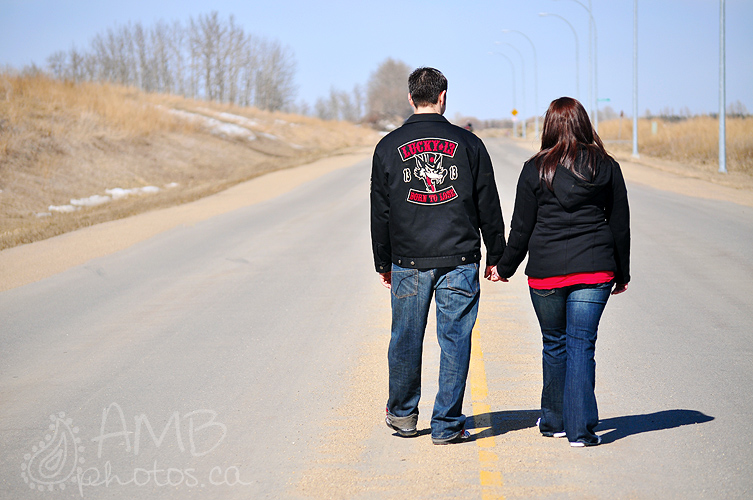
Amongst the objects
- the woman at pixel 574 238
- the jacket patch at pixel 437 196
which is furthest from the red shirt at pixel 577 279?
the jacket patch at pixel 437 196

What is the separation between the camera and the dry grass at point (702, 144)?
2769 cm

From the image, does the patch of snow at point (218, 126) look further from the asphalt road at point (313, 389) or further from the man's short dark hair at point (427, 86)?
the man's short dark hair at point (427, 86)

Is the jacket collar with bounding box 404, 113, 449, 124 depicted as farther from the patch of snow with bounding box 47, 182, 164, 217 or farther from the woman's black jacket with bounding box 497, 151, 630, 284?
the patch of snow with bounding box 47, 182, 164, 217

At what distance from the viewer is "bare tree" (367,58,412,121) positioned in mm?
137250

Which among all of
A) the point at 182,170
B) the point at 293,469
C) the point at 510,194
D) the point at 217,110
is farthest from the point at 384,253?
the point at 217,110

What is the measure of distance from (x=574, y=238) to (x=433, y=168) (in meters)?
0.92

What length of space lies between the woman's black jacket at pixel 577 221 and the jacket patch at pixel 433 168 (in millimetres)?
471

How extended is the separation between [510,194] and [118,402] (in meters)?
14.3

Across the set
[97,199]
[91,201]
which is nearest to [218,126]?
[97,199]

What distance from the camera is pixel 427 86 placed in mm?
4398

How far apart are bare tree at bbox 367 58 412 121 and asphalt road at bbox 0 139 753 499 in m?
129

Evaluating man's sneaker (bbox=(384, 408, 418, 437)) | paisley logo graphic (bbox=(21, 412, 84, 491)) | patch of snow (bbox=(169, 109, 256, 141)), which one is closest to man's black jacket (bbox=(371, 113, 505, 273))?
man's sneaker (bbox=(384, 408, 418, 437))

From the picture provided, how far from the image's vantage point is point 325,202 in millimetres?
19484

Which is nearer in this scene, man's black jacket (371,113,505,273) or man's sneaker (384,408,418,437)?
man's black jacket (371,113,505,273)
